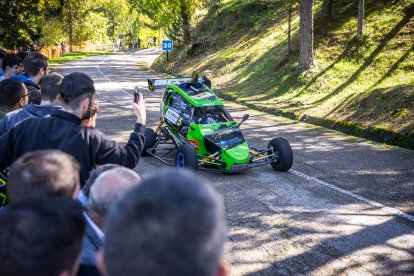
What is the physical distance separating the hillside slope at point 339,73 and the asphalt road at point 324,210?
1298mm

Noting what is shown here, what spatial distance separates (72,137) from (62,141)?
8 cm

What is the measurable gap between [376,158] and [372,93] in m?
4.00

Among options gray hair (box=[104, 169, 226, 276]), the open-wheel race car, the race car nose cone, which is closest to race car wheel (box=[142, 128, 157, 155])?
the open-wheel race car

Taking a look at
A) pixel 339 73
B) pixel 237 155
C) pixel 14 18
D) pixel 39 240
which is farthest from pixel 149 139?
pixel 14 18

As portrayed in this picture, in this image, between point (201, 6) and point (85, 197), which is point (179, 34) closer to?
point (201, 6)

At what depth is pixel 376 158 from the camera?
9.29m

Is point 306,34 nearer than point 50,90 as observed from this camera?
No

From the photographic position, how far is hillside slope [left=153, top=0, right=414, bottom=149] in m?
11.7

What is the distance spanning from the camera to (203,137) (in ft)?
27.0

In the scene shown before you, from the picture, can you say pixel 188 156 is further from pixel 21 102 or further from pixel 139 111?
pixel 139 111

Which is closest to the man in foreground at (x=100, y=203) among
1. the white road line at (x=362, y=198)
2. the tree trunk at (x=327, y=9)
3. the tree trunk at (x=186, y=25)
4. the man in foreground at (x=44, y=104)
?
the man in foreground at (x=44, y=104)

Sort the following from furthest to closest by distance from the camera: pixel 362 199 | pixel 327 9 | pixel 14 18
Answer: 1. pixel 14 18
2. pixel 327 9
3. pixel 362 199

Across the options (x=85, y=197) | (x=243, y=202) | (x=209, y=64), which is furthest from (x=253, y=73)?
(x=85, y=197)

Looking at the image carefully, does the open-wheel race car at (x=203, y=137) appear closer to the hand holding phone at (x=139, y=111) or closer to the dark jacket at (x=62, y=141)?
the hand holding phone at (x=139, y=111)
